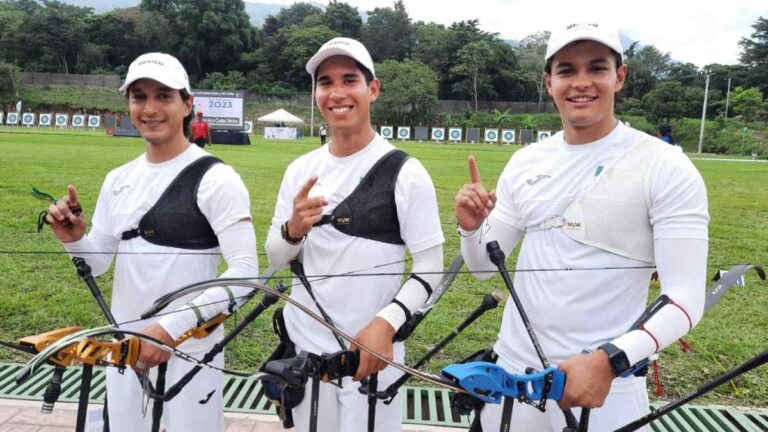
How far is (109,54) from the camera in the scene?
75.3m

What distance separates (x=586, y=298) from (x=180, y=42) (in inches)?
3048

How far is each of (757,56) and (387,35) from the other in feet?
142

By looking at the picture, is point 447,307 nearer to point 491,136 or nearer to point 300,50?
point 491,136

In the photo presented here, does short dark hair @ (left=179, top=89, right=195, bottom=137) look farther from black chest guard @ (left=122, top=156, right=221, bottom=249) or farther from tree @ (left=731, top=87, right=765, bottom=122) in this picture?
tree @ (left=731, top=87, right=765, bottom=122)

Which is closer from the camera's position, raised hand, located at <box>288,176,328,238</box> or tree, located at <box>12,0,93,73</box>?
raised hand, located at <box>288,176,328,238</box>

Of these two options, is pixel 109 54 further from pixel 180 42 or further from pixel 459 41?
pixel 459 41

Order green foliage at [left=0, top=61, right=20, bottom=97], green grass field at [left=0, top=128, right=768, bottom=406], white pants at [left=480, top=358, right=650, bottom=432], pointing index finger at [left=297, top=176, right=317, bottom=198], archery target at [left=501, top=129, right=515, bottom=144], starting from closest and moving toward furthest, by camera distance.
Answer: white pants at [left=480, top=358, right=650, bottom=432]
pointing index finger at [left=297, top=176, right=317, bottom=198]
green grass field at [left=0, top=128, right=768, bottom=406]
archery target at [left=501, top=129, right=515, bottom=144]
green foliage at [left=0, top=61, right=20, bottom=97]

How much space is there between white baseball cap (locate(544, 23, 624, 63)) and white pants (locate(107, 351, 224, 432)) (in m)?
1.72

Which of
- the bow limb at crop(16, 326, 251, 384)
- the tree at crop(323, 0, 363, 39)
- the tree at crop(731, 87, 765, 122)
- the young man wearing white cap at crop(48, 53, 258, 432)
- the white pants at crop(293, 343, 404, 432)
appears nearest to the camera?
the bow limb at crop(16, 326, 251, 384)

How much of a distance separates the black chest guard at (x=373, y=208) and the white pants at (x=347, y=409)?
1.46ft

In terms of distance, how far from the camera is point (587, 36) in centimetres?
184

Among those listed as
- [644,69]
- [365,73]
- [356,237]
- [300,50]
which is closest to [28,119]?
[300,50]

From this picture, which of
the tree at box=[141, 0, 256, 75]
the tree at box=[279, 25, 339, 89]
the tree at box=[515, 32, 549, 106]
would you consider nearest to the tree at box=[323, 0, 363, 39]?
the tree at box=[279, 25, 339, 89]

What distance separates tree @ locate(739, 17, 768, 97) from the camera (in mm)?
58906
